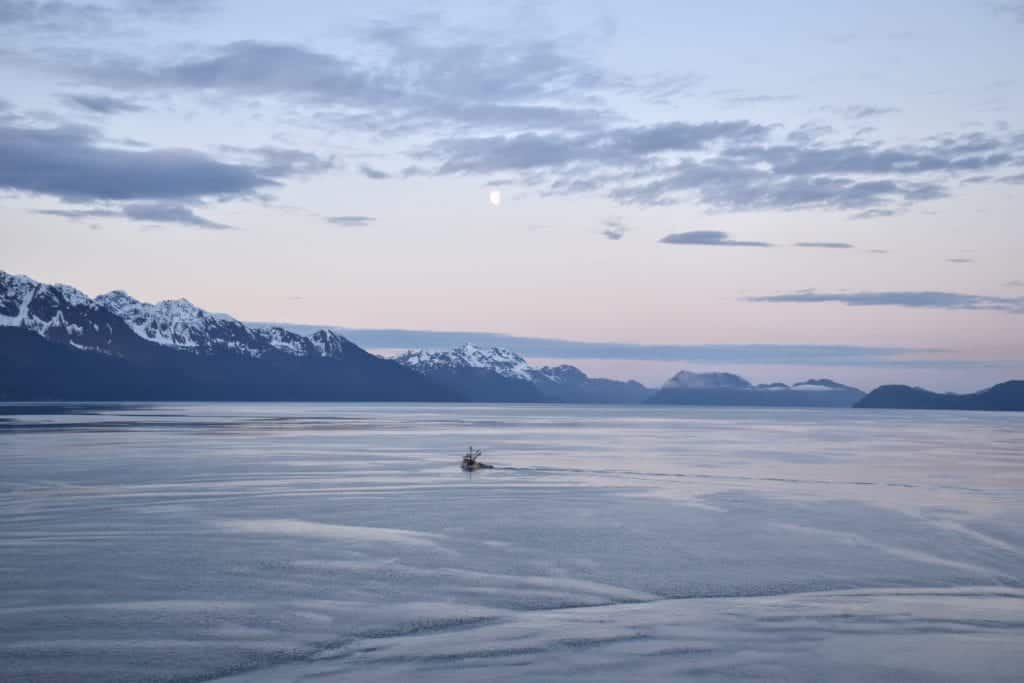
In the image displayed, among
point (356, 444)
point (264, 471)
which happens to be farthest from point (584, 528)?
point (356, 444)

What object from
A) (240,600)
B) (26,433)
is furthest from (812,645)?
(26,433)

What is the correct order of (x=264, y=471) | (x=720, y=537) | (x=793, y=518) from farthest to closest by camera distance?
(x=264, y=471) < (x=793, y=518) < (x=720, y=537)

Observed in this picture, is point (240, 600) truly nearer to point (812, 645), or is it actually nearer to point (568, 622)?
point (568, 622)

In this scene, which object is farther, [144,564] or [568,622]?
[144,564]

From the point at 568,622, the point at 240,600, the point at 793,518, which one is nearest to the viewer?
the point at 568,622

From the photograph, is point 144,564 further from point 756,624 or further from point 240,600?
point 756,624

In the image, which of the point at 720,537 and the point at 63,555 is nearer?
the point at 63,555

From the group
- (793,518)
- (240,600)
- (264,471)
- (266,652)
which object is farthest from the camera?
(264,471)
